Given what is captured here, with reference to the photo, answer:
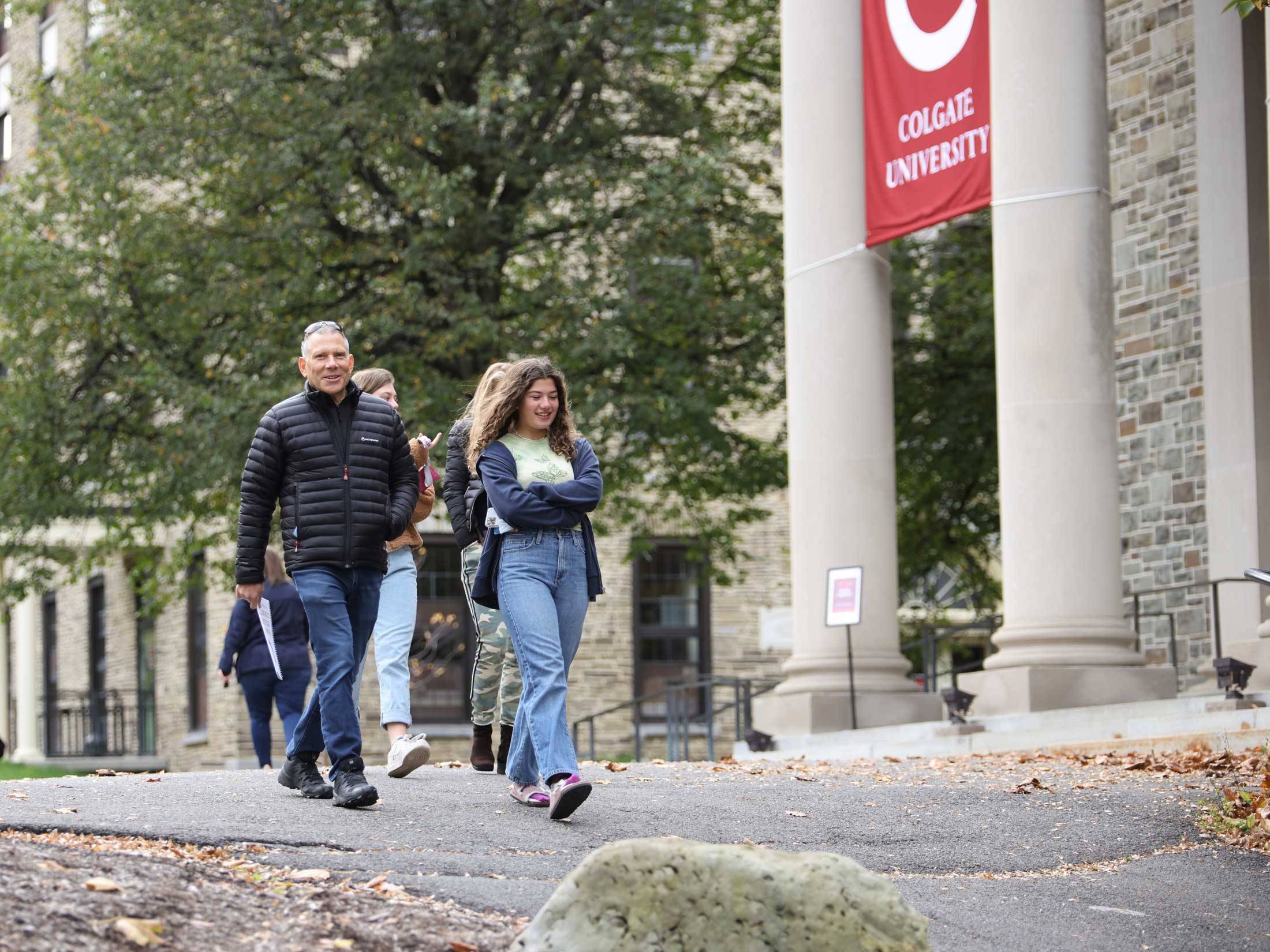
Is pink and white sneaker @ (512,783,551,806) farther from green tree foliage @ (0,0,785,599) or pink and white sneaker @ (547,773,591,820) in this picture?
green tree foliage @ (0,0,785,599)

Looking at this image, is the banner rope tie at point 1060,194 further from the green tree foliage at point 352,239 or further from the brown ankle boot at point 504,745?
the brown ankle boot at point 504,745

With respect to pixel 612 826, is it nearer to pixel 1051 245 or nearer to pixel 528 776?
pixel 528 776

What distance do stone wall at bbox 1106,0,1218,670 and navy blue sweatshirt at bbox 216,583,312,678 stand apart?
30.2 ft

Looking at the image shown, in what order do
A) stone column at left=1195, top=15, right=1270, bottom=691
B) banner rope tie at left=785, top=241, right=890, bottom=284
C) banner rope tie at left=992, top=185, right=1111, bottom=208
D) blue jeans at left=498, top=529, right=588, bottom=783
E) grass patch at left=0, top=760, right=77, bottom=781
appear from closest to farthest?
blue jeans at left=498, top=529, right=588, bottom=783
banner rope tie at left=992, top=185, right=1111, bottom=208
banner rope tie at left=785, top=241, right=890, bottom=284
stone column at left=1195, top=15, right=1270, bottom=691
grass patch at left=0, top=760, right=77, bottom=781

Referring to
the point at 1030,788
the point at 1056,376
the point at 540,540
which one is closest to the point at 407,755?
the point at 540,540

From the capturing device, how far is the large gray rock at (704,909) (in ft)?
17.8

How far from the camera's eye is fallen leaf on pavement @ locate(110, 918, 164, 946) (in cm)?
529

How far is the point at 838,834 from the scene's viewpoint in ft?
27.4

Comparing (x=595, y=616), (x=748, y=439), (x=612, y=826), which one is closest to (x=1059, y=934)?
(x=612, y=826)

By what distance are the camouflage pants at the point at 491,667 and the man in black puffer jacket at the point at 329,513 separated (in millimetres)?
1432

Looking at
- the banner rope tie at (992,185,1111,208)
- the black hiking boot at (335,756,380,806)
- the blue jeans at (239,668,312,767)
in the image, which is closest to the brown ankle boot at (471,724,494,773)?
the black hiking boot at (335,756,380,806)

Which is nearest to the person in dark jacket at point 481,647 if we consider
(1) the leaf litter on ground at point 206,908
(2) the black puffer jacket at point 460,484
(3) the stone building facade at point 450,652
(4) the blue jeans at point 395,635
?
(2) the black puffer jacket at point 460,484

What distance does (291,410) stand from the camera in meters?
8.18

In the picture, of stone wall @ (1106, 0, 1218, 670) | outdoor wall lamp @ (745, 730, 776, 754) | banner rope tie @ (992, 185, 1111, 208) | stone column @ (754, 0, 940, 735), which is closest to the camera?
banner rope tie @ (992, 185, 1111, 208)
